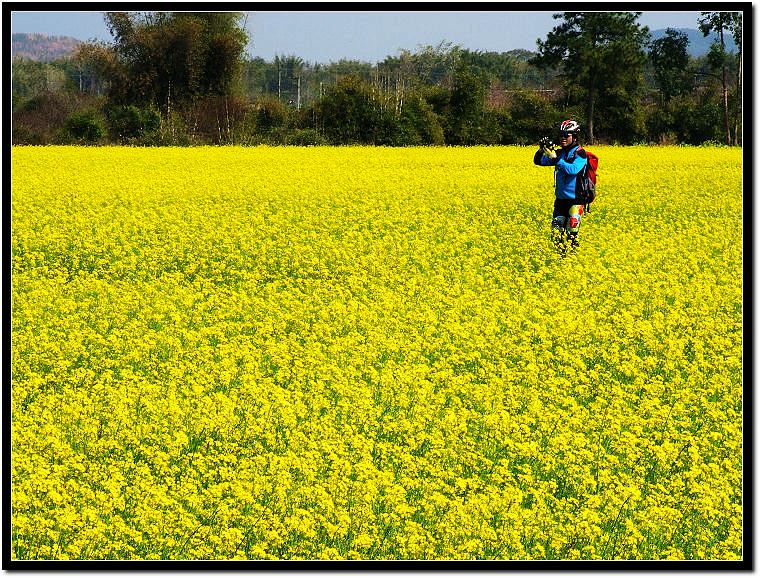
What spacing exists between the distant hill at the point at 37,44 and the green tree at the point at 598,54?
16.4 metres

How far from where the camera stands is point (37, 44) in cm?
11075

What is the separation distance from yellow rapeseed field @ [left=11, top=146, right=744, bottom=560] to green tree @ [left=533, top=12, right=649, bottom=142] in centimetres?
2168

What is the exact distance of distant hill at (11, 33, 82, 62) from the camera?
32.4ft

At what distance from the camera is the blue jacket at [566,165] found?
12.2 meters

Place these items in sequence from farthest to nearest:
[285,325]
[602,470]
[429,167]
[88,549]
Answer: [429,167], [285,325], [602,470], [88,549]

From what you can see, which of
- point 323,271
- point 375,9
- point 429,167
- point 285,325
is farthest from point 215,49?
point 375,9

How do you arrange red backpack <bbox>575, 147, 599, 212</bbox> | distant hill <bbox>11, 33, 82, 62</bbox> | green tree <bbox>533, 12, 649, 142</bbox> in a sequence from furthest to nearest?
1. green tree <bbox>533, 12, 649, 142</bbox>
2. red backpack <bbox>575, 147, 599, 212</bbox>
3. distant hill <bbox>11, 33, 82, 62</bbox>

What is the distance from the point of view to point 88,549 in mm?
4855

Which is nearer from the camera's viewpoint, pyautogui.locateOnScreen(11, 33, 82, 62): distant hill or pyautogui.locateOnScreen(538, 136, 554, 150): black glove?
pyautogui.locateOnScreen(11, 33, 82, 62): distant hill

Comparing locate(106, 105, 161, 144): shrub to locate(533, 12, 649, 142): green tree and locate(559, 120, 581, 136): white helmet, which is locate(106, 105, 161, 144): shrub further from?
locate(559, 120, 581, 136): white helmet

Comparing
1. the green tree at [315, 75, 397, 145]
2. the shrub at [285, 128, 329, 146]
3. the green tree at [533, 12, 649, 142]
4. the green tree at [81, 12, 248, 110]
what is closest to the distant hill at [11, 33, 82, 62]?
the green tree at [81, 12, 248, 110]

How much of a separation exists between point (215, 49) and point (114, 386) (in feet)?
118

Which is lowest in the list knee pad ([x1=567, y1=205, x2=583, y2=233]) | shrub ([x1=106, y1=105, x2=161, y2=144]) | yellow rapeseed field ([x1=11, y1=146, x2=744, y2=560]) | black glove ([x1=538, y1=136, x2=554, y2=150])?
yellow rapeseed field ([x1=11, y1=146, x2=744, y2=560])

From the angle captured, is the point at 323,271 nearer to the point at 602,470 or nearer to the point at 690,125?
the point at 602,470
